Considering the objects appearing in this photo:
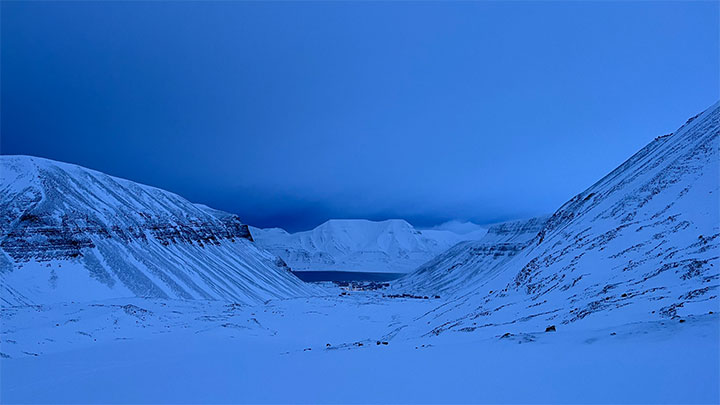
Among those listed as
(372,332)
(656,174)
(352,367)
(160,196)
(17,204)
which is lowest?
(372,332)

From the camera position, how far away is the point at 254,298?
209ft

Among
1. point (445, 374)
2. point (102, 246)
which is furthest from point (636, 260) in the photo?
point (102, 246)

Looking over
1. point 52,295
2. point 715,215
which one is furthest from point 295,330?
point 52,295

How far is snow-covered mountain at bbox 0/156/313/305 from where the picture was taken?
46.0m

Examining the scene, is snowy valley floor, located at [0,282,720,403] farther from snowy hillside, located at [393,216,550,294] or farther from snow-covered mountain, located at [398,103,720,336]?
snowy hillside, located at [393,216,550,294]

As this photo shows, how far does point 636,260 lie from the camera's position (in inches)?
645

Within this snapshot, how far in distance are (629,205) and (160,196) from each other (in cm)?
8478

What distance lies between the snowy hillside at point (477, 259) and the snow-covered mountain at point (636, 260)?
5393 centimetres

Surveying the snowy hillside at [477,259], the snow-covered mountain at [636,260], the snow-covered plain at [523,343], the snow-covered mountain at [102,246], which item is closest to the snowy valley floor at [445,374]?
the snow-covered plain at [523,343]

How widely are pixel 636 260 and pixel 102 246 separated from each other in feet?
213

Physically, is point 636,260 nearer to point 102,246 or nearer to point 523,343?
point 523,343

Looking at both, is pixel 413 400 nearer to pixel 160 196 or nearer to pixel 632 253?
pixel 632 253

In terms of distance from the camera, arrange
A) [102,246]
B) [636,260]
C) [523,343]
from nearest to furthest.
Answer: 1. [523,343]
2. [636,260]
3. [102,246]

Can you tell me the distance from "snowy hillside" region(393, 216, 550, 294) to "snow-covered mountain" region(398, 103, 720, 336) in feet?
177
